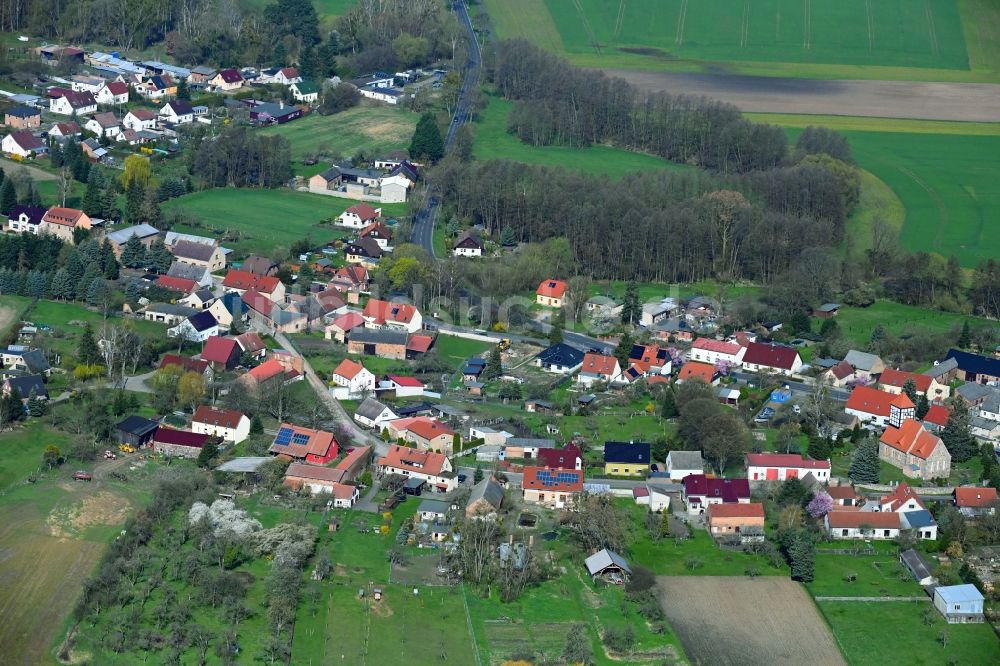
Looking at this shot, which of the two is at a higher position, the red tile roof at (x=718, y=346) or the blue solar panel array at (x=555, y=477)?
the blue solar panel array at (x=555, y=477)

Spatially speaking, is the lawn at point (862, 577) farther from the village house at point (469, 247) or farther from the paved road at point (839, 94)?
the paved road at point (839, 94)

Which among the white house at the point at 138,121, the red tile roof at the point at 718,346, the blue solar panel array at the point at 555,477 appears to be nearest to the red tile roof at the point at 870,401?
the red tile roof at the point at 718,346

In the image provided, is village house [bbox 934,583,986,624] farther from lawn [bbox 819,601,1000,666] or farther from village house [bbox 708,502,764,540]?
village house [bbox 708,502,764,540]

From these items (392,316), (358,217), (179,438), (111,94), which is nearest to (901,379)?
(392,316)

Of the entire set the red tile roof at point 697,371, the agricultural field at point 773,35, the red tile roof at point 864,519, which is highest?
the agricultural field at point 773,35

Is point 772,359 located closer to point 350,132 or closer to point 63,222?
point 63,222

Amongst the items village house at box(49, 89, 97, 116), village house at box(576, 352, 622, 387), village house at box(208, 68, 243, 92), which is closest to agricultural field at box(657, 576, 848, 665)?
village house at box(576, 352, 622, 387)
